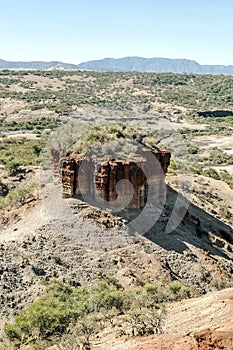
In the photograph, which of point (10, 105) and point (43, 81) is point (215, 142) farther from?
point (43, 81)

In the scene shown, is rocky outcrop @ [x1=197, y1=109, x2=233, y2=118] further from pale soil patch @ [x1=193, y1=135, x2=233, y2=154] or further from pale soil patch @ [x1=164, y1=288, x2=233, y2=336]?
pale soil patch @ [x1=164, y1=288, x2=233, y2=336]

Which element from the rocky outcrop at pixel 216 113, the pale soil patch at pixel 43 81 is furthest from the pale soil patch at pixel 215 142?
the pale soil patch at pixel 43 81

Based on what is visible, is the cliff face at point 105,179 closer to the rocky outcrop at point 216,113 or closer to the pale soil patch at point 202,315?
the pale soil patch at point 202,315

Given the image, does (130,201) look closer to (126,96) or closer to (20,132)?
(20,132)

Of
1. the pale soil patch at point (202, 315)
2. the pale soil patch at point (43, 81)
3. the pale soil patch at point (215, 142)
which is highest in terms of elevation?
the pale soil patch at point (43, 81)

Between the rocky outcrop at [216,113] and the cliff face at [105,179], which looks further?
the rocky outcrop at [216,113]

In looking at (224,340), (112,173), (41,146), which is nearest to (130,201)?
(112,173)

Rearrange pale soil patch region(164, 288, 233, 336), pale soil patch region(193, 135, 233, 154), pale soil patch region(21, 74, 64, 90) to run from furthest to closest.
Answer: pale soil patch region(21, 74, 64, 90), pale soil patch region(193, 135, 233, 154), pale soil patch region(164, 288, 233, 336)

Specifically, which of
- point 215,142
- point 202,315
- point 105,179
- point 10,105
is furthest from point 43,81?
point 202,315

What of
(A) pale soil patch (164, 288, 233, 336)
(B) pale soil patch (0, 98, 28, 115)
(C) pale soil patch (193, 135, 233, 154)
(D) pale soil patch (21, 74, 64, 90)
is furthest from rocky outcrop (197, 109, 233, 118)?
(A) pale soil patch (164, 288, 233, 336)
